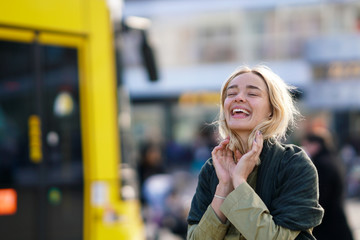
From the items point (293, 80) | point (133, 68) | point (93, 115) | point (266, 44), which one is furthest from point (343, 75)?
point (93, 115)

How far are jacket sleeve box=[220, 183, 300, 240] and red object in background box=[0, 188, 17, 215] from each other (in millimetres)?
2826

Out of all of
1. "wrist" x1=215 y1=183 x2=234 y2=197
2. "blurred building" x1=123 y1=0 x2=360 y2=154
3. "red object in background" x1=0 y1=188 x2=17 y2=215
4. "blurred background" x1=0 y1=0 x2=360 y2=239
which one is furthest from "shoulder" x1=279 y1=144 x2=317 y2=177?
"blurred building" x1=123 y1=0 x2=360 y2=154

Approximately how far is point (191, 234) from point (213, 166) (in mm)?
294

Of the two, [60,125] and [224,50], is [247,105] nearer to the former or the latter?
[60,125]

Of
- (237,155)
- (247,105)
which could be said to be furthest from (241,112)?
(237,155)

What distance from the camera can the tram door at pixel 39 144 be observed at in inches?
186

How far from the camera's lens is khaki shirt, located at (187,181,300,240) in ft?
6.80

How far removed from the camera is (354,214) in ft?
47.4

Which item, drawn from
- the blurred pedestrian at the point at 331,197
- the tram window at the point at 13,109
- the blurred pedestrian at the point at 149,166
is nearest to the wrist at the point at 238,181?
the tram window at the point at 13,109

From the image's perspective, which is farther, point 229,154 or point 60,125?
point 60,125

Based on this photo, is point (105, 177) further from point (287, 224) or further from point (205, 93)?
point (205, 93)

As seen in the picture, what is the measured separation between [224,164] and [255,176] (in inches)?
5.0

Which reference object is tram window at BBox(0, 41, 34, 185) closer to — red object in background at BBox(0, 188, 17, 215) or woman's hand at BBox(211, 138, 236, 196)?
red object in background at BBox(0, 188, 17, 215)

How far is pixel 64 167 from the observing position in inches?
198
